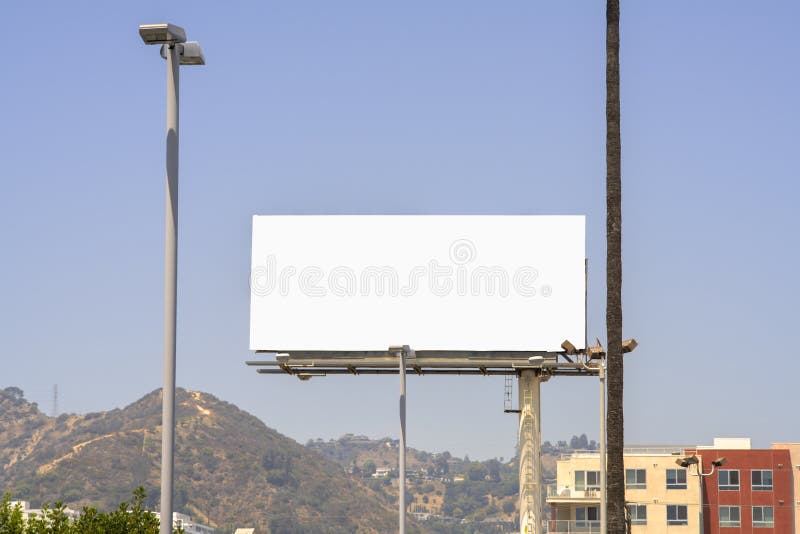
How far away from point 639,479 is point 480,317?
48.6m

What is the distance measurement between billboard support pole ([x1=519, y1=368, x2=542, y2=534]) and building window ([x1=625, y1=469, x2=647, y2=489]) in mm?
45506

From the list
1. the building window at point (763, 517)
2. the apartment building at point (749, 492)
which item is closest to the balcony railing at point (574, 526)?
the apartment building at point (749, 492)

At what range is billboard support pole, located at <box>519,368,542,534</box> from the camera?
5497 cm

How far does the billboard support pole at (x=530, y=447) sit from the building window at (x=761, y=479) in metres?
50.6

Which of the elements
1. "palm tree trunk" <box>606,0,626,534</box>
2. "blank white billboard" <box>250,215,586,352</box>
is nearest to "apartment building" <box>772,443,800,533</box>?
"blank white billboard" <box>250,215,586,352</box>

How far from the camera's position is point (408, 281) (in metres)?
55.6

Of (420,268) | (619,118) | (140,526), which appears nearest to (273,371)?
(420,268)

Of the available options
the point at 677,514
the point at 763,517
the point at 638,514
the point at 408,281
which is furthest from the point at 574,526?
the point at 408,281

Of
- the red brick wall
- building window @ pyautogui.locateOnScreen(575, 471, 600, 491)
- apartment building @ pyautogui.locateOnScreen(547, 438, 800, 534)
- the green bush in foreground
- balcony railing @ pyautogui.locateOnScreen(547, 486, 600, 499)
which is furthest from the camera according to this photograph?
the red brick wall

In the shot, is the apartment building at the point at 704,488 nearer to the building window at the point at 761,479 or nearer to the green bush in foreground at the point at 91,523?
the building window at the point at 761,479

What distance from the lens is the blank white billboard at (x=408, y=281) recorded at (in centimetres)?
5494

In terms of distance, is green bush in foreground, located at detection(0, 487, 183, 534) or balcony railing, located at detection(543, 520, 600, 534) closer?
green bush in foreground, located at detection(0, 487, 183, 534)

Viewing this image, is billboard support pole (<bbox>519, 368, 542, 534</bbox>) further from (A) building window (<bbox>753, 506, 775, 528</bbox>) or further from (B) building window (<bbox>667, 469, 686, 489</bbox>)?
(A) building window (<bbox>753, 506, 775, 528</bbox>)

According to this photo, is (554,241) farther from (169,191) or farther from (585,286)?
(169,191)
